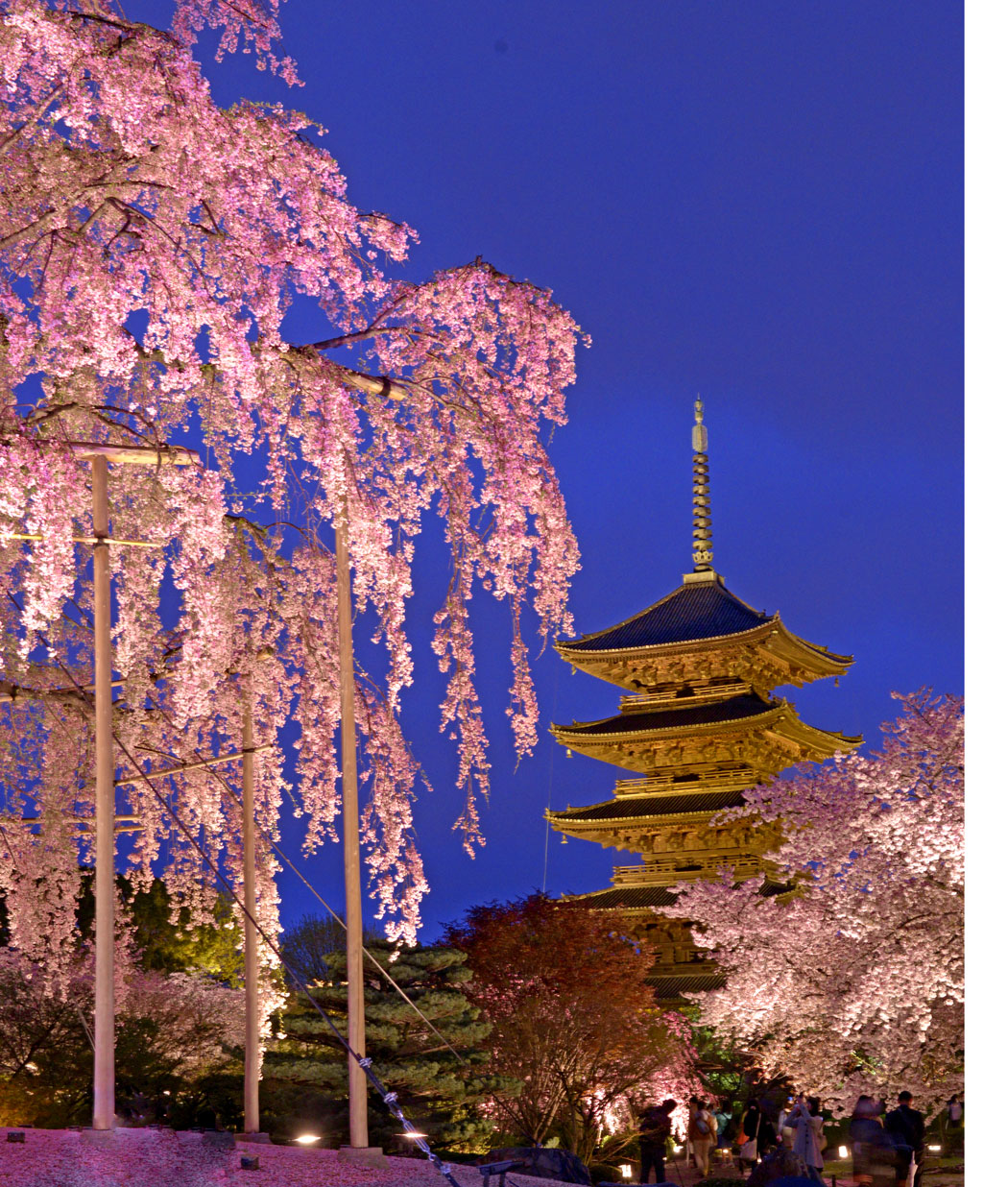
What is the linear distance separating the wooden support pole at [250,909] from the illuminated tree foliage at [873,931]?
709 centimetres

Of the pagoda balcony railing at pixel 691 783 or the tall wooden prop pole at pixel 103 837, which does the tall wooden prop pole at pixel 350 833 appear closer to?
the tall wooden prop pole at pixel 103 837

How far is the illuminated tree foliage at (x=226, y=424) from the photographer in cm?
445

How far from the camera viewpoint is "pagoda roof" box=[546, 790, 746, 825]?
86.0 feet

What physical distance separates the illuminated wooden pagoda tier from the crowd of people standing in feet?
21.9

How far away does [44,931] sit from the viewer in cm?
818

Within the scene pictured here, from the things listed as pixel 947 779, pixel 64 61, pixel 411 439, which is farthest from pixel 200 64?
pixel 947 779

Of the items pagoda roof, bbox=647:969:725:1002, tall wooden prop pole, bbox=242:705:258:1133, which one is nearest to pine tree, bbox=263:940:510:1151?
tall wooden prop pole, bbox=242:705:258:1133

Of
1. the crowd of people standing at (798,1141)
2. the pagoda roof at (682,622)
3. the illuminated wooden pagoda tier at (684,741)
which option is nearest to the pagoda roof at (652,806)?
the illuminated wooden pagoda tier at (684,741)

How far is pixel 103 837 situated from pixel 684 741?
22340 mm

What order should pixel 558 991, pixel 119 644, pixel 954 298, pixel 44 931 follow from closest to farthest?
pixel 119 644
pixel 44 931
pixel 558 991
pixel 954 298

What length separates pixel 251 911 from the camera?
8.14 metres

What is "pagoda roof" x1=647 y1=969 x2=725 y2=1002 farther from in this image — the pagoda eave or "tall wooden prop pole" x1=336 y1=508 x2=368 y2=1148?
Result: "tall wooden prop pole" x1=336 y1=508 x2=368 y2=1148
